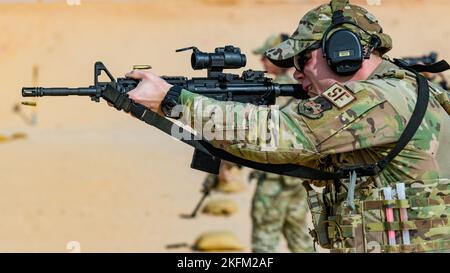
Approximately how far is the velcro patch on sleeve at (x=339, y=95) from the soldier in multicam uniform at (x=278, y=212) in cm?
485

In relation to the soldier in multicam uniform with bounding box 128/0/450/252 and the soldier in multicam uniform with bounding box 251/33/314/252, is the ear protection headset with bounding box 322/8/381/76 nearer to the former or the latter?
the soldier in multicam uniform with bounding box 128/0/450/252

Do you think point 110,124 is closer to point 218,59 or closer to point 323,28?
point 218,59

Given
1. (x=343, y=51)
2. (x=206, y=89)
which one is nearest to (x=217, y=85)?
(x=206, y=89)

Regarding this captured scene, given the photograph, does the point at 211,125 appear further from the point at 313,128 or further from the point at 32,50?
the point at 32,50

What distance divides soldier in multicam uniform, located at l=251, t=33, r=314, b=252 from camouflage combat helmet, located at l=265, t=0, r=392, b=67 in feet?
14.9

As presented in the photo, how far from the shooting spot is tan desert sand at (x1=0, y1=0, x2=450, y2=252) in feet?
→ 44.1

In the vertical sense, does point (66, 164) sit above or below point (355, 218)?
above

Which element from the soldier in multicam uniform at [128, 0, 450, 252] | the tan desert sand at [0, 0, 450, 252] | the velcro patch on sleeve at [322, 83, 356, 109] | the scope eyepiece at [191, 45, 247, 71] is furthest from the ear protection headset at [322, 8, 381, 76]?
the tan desert sand at [0, 0, 450, 252]

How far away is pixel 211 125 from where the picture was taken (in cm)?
487

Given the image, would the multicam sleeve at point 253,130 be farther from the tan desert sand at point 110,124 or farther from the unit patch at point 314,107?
the tan desert sand at point 110,124

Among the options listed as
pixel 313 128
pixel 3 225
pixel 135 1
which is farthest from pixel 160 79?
pixel 135 1

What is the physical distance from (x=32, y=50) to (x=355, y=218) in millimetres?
19025

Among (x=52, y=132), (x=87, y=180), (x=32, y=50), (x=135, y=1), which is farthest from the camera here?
(x=135, y=1)
